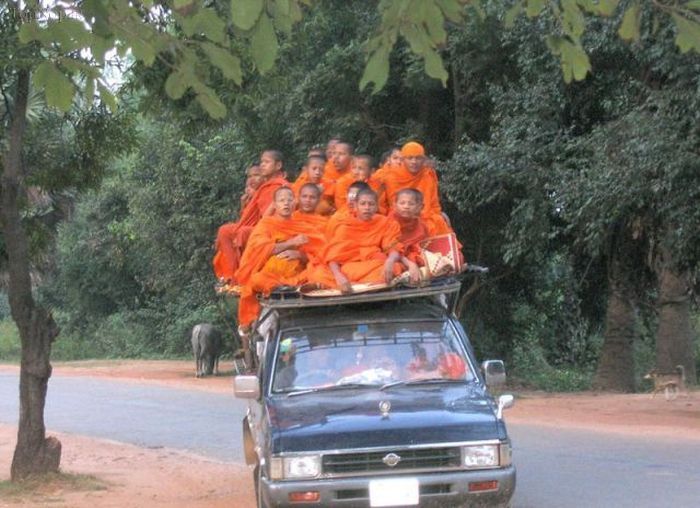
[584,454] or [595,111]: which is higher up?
[595,111]

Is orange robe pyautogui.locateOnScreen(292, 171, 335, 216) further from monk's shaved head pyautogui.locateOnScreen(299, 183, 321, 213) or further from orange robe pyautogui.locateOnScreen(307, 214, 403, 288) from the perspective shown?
orange robe pyautogui.locateOnScreen(307, 214, 403, 288)

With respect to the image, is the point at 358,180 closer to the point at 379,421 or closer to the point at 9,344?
the point at 379,421

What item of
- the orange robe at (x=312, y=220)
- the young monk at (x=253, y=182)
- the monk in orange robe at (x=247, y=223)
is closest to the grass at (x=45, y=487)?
the monk in orange robe at (x=247, y=223)

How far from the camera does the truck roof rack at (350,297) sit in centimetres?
830

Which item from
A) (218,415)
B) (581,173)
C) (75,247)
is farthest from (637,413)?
(75,247)

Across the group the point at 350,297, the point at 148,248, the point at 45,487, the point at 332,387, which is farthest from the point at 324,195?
the point at 148,248

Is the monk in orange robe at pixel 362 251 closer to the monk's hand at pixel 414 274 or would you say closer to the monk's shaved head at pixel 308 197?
the monk's hand at pixel 414 274

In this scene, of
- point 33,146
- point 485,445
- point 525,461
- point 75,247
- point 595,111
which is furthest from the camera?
point 75,247

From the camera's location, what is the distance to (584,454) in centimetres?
1261

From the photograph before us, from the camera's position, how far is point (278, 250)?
9.33 metres

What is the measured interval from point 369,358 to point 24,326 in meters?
4.37

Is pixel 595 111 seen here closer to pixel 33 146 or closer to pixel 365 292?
pixel 33 146

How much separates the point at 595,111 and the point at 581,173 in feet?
9.98

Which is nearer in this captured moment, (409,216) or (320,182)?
(409,216)
